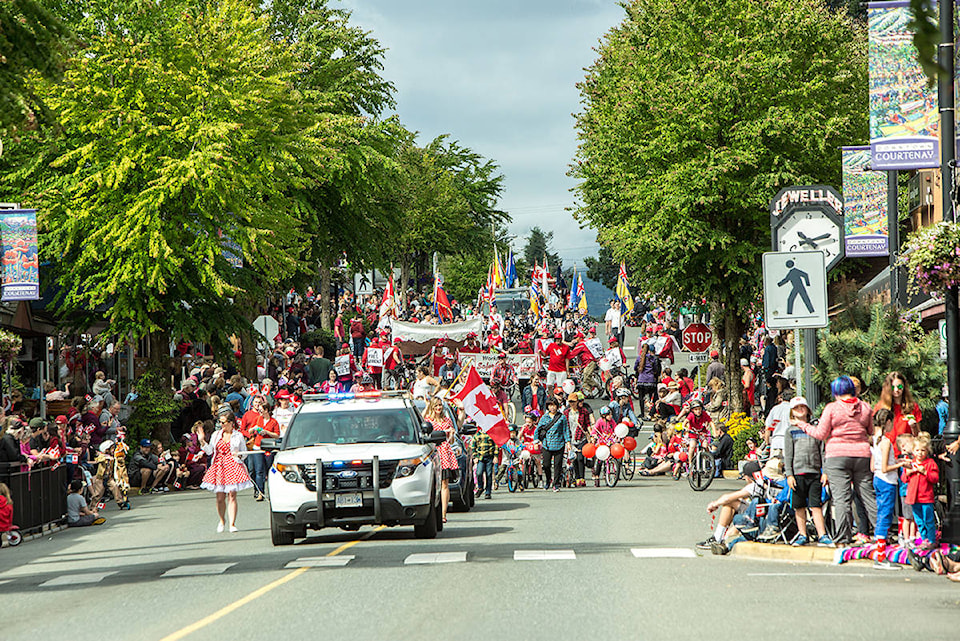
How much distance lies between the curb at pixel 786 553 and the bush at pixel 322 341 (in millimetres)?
37863

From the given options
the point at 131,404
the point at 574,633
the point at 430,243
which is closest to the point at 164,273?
the point at 131,404

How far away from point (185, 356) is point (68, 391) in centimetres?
1207

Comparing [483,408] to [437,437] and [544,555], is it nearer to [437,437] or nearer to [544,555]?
[437,437]

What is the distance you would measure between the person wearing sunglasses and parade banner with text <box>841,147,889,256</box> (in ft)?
31.5

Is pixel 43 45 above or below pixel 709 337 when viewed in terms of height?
above

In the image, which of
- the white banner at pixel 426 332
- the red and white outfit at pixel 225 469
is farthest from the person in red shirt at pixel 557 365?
the red and white outfit at pixel 225 469

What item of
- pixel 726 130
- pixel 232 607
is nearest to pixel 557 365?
pixel 726 130

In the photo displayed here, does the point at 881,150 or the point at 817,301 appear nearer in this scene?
the point at 817,301

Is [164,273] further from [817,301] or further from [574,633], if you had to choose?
[574,633]

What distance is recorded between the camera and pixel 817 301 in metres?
16.1

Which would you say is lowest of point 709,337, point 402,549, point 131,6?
point 402,549

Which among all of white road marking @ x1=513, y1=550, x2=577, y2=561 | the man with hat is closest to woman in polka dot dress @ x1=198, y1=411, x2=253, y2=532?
white road marking @ x1=513, y1=550, x2=577, y2=561

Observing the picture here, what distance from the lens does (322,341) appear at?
2079 inches

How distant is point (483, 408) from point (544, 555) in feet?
34.3
